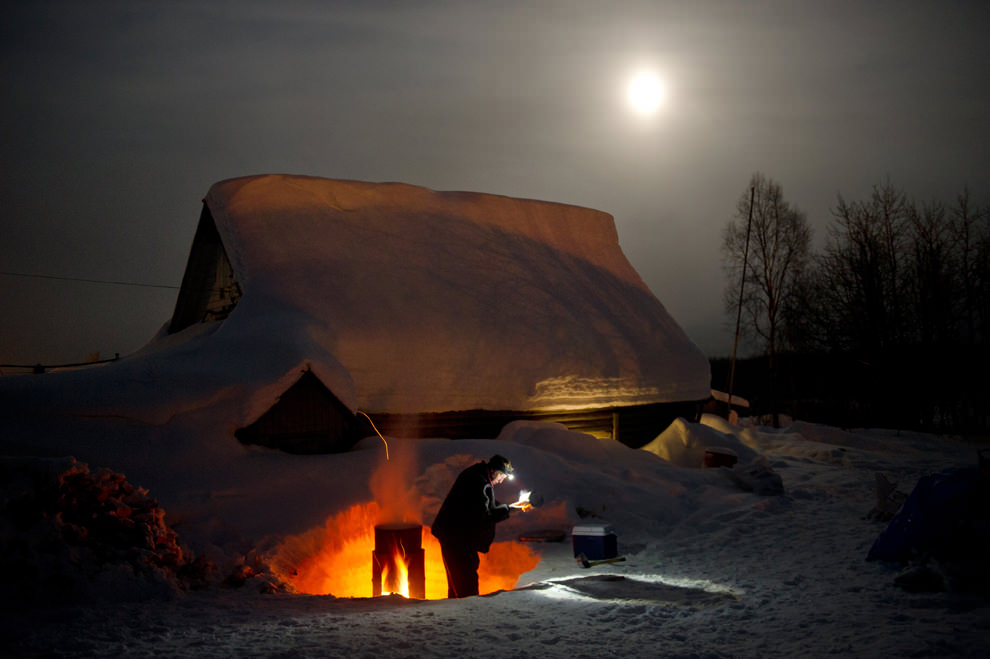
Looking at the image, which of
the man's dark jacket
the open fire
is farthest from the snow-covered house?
the man's dark jacket

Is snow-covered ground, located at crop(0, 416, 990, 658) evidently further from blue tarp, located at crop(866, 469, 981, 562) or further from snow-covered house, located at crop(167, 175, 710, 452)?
snow-covered house, located at crop(167, 175, 710, 452)

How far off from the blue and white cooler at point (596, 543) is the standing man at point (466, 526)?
1.22 m

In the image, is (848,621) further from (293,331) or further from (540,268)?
(540,268)

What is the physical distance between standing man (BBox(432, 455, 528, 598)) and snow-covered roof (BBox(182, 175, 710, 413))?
4.68m

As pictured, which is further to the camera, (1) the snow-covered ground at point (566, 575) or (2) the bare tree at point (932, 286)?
(2) the bare tree at point (932, 286)

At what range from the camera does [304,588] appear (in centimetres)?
796

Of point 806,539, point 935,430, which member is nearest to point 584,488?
point 806,539

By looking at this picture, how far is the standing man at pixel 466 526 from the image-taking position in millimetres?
7004

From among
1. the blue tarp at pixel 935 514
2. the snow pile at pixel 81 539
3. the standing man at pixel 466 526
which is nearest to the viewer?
the snow pile at pixel 81 539

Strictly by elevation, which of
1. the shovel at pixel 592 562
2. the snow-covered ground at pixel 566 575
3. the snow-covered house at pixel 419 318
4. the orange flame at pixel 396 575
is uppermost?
the snow-covered house at pixel 419 318

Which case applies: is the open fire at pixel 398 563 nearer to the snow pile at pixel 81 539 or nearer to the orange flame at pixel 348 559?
the orange flame at pixel 348 559

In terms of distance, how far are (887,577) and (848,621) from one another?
4.78 feet

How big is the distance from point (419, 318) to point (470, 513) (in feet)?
24.3

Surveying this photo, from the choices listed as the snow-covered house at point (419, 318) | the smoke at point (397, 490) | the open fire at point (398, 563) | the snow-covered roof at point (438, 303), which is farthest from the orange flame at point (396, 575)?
the snow-covered roof at point (438, 303)
